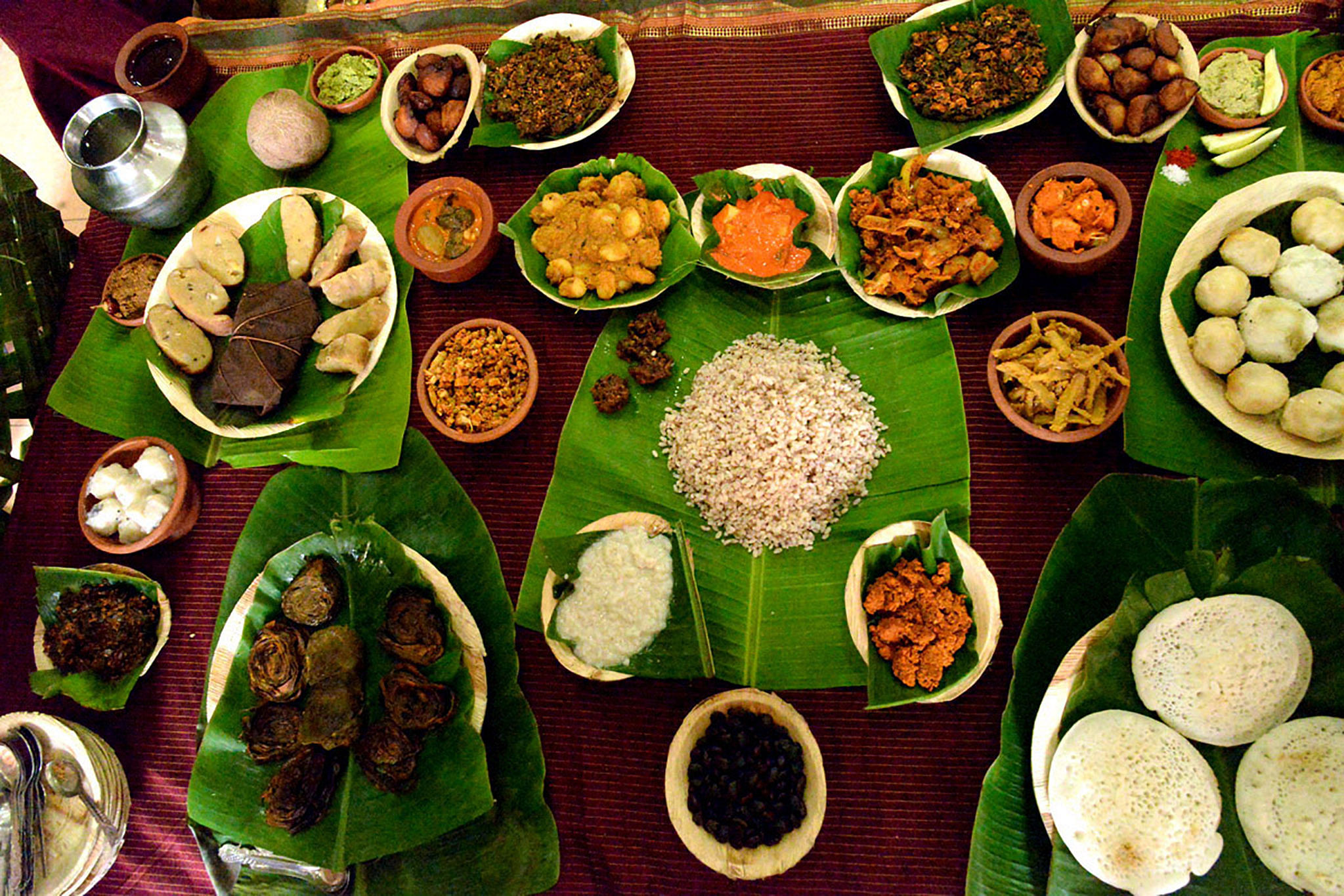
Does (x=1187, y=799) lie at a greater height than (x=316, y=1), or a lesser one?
lesser

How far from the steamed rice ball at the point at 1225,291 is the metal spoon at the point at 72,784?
340cm

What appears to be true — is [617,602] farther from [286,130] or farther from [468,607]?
[286,130]

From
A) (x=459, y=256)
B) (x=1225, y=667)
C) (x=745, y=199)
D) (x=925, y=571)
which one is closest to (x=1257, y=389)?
(x=1225, y=667)

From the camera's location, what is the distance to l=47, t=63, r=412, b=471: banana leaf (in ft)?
7.93

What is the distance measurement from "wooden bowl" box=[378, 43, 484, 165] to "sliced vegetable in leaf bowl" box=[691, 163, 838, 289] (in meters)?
0.86

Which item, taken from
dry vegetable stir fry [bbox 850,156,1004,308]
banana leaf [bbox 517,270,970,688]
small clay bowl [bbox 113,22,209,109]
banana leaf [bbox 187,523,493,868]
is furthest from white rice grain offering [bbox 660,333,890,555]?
small clay bowl [bbox 113,22,209,109]

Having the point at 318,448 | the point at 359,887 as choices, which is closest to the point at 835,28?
the point at 318,448

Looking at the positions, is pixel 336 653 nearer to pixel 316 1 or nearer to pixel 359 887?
pixel 359 887

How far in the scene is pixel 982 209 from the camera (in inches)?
92.7

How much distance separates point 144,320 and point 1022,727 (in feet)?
9.26

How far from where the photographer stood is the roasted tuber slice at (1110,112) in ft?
7.91

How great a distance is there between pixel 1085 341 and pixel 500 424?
1.71 m

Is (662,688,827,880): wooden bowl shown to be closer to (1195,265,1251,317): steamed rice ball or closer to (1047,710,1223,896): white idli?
(1047,710,1223,896): white idli

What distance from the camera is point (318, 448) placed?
2.42m
